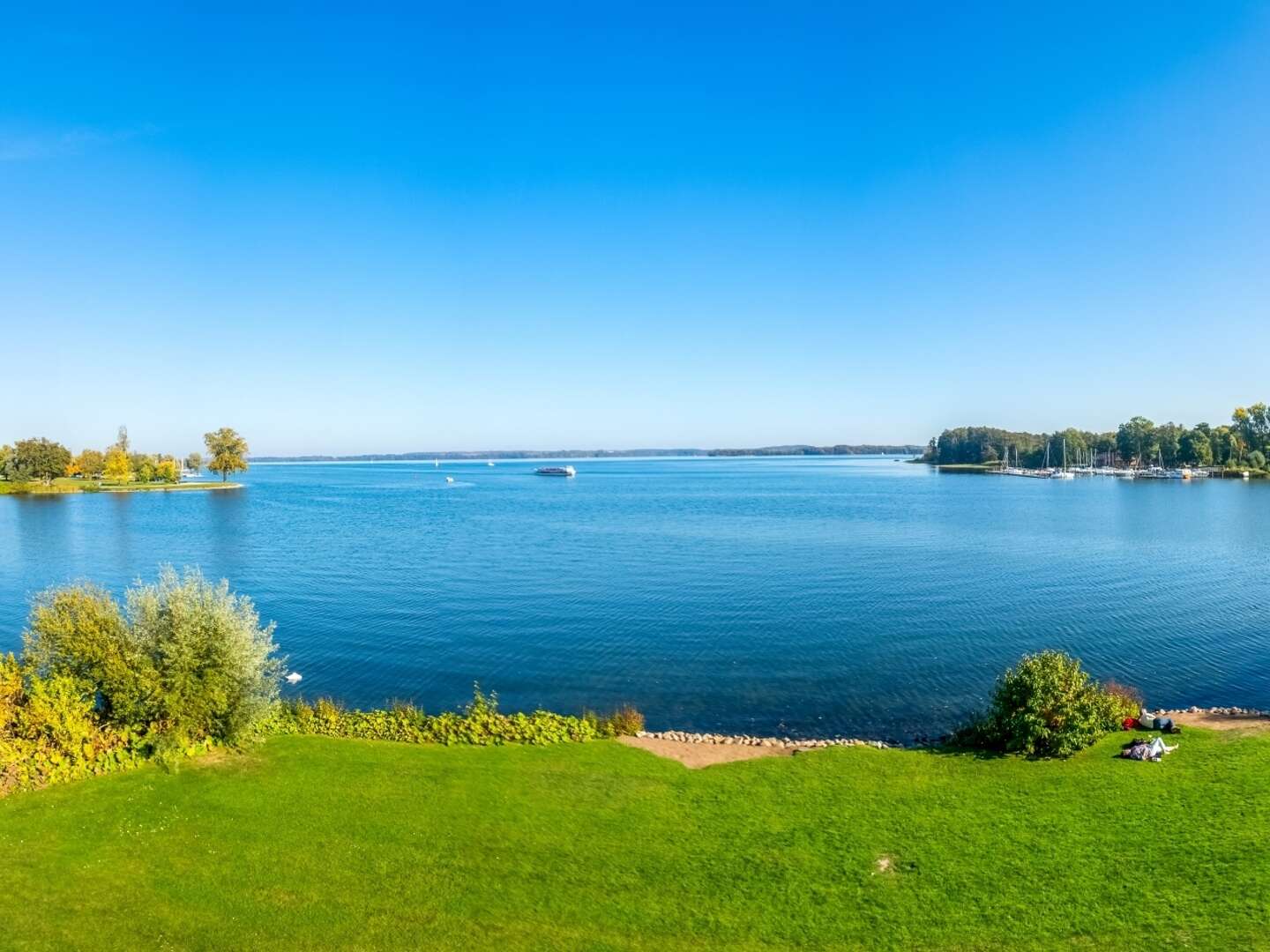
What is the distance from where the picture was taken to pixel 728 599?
5422cm

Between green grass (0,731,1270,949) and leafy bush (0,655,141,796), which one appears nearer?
green grass (0,731,1270,949)

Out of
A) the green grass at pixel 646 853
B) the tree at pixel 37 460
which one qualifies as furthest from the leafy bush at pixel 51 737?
the tree at pixel 37 460

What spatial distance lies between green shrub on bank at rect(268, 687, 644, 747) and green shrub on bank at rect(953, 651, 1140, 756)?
A: 1354 cm

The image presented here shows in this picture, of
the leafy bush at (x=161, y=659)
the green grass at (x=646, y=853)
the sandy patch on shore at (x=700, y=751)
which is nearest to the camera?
the green grass at (x=646, y=853)

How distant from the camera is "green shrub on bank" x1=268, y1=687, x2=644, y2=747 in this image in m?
27.0

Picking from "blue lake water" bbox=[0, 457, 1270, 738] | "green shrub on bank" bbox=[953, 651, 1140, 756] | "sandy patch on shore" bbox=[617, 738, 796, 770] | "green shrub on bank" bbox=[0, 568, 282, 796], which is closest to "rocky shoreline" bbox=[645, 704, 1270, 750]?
"sandy patch on shore" bbox=[617, 738, 796, 770]

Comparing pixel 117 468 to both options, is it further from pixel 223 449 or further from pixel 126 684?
pixel 126 684

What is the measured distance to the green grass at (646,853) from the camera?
15227 mm

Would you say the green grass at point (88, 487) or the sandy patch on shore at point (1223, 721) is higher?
the green grass at point (88, 487)

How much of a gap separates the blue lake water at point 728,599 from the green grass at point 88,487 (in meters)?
65.1

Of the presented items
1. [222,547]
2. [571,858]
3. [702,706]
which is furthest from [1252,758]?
[222,547]

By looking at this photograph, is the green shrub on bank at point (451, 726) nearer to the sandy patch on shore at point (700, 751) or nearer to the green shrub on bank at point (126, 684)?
the sandy patch on shore at point (700, 751)

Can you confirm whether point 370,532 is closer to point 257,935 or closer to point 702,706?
point 702,706

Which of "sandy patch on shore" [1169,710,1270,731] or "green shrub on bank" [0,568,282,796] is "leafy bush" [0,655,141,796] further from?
"sandy patch on shore" [1169,710,1270,731]
